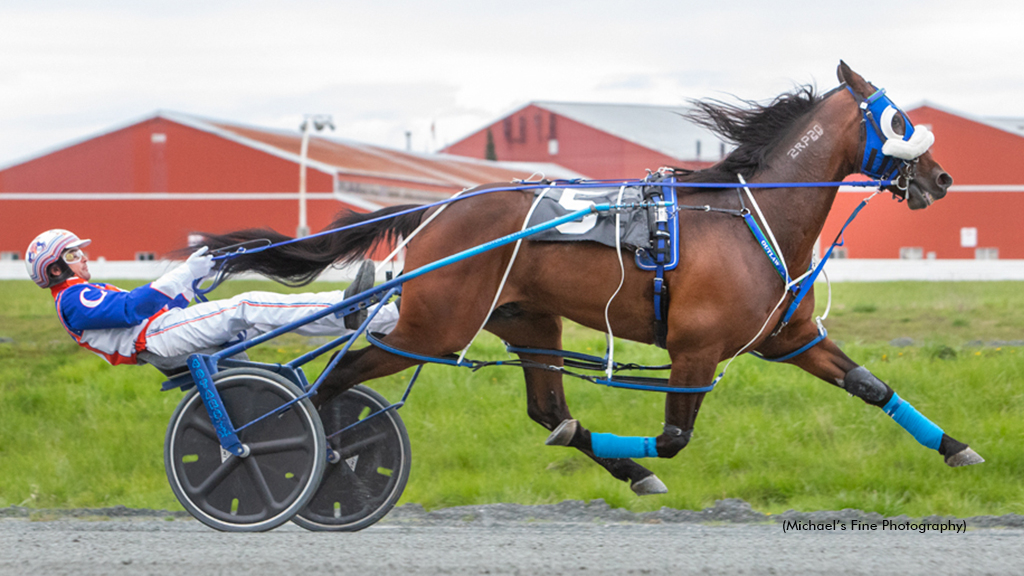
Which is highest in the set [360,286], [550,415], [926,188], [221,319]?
[926,188]

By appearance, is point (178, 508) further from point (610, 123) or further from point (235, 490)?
point (610, 123)

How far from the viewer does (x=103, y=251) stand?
29938 millimetres

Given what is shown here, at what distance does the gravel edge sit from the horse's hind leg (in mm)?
440

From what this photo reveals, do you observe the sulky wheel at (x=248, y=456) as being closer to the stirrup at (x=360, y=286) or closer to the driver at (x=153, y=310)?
the driver at (x=153, y=310)

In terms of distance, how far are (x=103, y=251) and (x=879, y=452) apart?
2796 centimetres

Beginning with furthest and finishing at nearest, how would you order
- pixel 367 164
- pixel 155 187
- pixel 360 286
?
pixel 367 164
pixel 155 187
pixel 360 286

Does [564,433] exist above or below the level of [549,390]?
below

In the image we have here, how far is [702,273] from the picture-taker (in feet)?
13.8

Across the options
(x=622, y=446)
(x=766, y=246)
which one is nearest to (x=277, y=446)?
(x=622, y=446)

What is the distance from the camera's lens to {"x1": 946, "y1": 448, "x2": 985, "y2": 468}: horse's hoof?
4430mm

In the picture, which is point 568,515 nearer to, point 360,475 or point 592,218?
point 360,475

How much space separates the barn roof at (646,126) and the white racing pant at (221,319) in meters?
33.1

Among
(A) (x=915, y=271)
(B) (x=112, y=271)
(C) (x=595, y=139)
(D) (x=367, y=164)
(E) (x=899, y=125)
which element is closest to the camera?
(E) (x=899, y=125)

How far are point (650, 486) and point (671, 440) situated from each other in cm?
40
